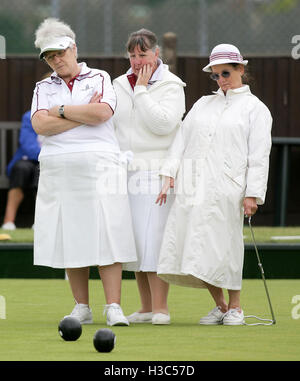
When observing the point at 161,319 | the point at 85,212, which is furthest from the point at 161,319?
the point at 85,212

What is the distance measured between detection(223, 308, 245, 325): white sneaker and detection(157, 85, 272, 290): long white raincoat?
14cm

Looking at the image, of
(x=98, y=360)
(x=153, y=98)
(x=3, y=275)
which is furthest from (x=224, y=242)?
(x=3, y=275)

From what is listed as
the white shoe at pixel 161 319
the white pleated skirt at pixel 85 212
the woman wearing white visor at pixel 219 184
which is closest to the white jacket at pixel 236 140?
the woman wearing white visor at pixel 219 184

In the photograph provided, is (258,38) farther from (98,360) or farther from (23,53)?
(98,360)

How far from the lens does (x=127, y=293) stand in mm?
8445

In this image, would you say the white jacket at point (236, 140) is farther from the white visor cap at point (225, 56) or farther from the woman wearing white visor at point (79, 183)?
the woman wearing white visor at point (79, 183)

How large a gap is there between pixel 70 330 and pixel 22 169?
553 centimetres

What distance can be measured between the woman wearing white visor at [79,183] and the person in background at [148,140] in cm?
11

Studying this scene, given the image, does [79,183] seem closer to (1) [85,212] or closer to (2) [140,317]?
(1) [85,212]

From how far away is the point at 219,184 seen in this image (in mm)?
6625

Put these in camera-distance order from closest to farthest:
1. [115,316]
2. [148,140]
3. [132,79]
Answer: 1. [115,316]
2. [148,140]
3. [132,79]

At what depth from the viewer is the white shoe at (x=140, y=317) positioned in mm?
6875

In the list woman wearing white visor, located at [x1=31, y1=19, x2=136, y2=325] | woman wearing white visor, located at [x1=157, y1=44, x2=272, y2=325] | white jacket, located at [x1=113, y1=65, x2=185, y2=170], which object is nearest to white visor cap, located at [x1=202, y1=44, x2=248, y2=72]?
woman wearing white visor, located at [x1=157, y1=44, x2=272, y2=325]
